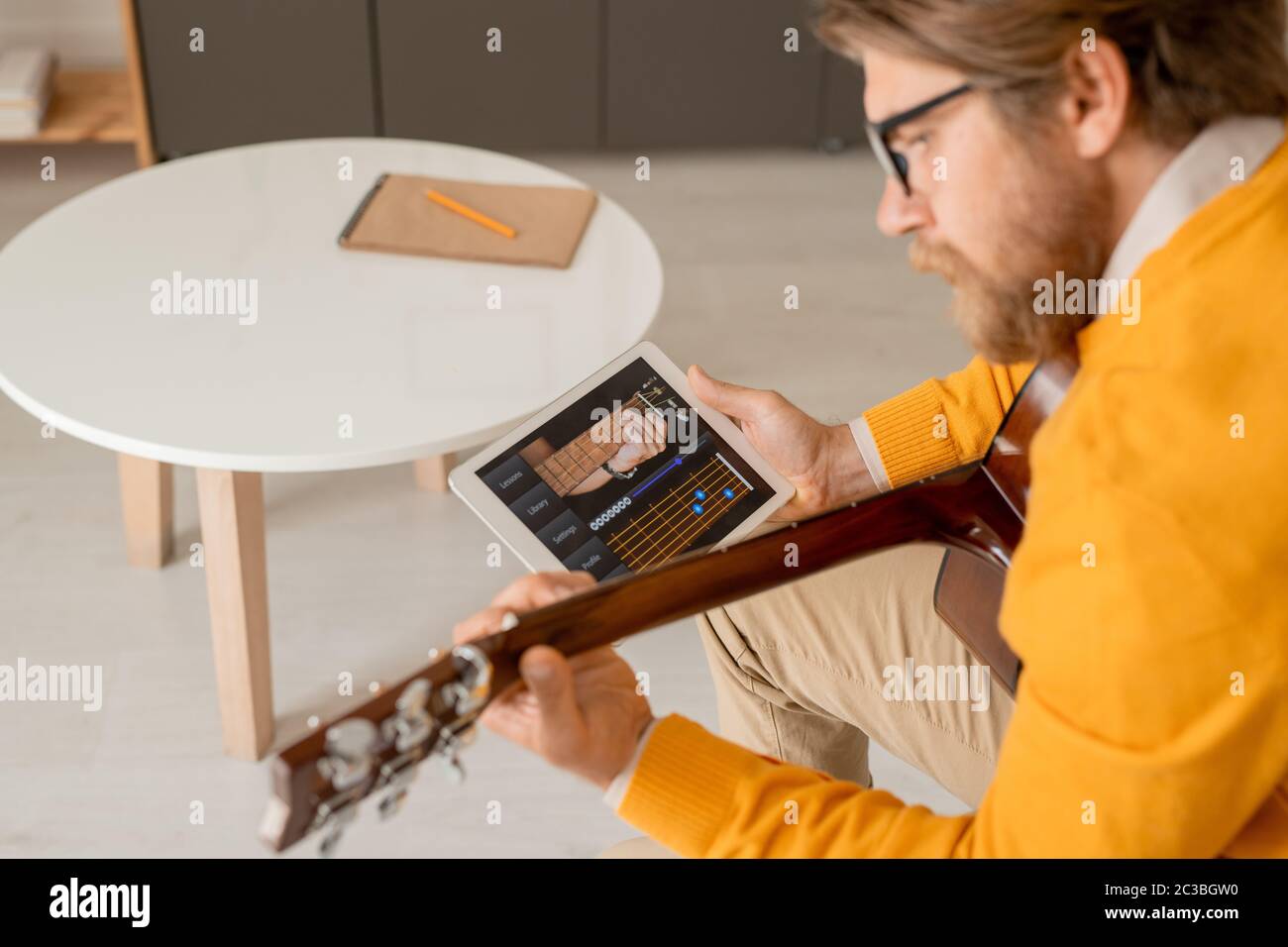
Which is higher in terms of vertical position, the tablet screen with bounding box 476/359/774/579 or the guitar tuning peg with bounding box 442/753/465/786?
the tablet screen with bounding box 476/359/774/579

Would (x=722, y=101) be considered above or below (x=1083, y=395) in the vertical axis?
above

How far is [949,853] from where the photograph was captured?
3.14 ft

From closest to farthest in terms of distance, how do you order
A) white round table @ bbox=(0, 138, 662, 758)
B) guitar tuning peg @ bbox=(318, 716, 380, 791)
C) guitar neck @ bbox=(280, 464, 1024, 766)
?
guitar tuning peg @ bbox=(318, 716, 380, 791) < guitar neck @ bbox=(280, 464, 1024, 766) < white round table @ bbox=(0, 138, 662, 758)

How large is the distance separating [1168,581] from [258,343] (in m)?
1.19

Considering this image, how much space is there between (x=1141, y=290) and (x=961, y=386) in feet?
1.68

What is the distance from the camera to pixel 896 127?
3.30 feet

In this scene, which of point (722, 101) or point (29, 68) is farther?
point (722, 101)

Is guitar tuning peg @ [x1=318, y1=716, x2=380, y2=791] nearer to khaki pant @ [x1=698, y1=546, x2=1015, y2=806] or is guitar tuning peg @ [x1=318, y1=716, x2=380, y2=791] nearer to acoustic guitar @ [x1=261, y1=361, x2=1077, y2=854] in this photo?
acoustic guitar @ [x1=261, y1=361, x2=1077, y2=854]

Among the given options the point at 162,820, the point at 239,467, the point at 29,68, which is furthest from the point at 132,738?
the point at 29,68

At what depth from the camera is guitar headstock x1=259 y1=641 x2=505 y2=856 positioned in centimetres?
76

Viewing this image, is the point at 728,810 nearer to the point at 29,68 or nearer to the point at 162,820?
the point at 162,820

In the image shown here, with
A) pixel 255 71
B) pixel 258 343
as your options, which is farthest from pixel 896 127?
pixel 255 71
